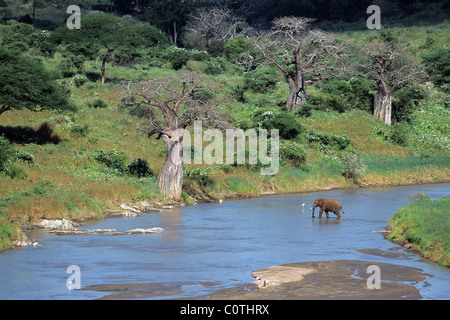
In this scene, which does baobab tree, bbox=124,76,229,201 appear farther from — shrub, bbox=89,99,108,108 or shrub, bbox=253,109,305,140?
shrub, bbox=89,99,108,108

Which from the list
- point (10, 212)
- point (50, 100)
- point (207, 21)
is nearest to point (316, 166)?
point (50, 100)

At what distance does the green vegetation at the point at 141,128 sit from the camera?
33438 millimetres

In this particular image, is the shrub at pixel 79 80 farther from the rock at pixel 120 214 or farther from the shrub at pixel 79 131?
the rock at pixel 120 214

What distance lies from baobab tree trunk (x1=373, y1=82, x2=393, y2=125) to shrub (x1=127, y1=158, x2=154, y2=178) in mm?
30555

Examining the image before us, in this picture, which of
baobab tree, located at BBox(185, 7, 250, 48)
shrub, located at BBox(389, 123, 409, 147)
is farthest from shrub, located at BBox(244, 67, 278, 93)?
baobab tree, located at BBox(185, 7, 250, 48)

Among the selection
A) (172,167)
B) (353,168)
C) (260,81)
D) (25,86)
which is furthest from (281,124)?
(25,86)

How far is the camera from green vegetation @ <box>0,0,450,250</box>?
110 ft

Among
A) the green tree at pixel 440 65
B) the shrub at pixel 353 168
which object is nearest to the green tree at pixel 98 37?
the shrub at pixel 353 168

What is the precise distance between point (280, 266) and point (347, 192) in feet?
77.8

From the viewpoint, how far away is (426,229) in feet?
77.4

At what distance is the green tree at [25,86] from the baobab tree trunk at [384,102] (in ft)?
101

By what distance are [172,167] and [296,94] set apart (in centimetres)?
2869
